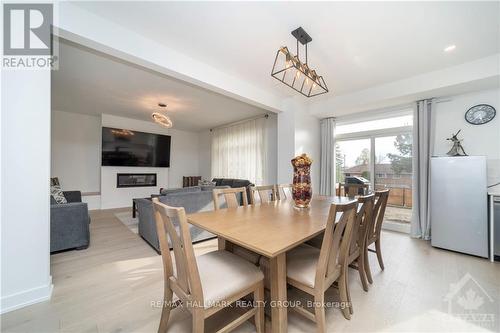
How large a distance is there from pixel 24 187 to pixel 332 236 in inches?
94.2

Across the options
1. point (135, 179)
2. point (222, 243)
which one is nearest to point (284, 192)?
point (222, 243)

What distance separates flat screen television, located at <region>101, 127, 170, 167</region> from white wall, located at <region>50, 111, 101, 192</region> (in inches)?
22.1

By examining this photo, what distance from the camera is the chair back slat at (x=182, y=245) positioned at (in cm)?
103

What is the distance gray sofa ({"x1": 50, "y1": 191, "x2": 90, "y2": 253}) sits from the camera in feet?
8.70

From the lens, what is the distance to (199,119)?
5.76 metres

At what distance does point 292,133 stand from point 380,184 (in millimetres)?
2063

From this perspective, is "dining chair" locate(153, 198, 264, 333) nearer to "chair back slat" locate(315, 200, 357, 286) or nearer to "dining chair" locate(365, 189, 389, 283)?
"chair back slat" locate(315, 200, 357, 286)

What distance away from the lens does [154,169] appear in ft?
21.3

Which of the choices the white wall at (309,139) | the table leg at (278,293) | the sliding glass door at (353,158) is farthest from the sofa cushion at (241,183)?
the table leg at (278,293)

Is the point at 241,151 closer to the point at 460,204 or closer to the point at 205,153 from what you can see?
the point at 205,153

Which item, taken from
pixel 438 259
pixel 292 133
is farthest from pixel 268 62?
pixel 438 259

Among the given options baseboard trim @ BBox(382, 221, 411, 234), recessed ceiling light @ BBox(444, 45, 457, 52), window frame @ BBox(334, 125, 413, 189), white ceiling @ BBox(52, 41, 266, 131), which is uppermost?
recessed ceiling light @ BBox(444, 45, 457, 52)

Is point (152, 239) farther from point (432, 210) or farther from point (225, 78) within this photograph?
point (432, 210)

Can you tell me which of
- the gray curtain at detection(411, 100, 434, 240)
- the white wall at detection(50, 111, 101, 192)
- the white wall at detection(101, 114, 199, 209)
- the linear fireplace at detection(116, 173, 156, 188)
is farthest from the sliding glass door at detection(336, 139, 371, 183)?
the white wall at detection(50, 111, 101, 192)
